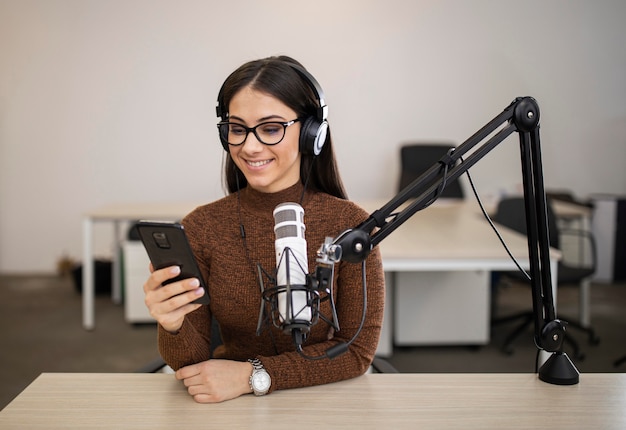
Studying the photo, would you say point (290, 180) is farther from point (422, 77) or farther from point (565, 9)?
point (565, 9)

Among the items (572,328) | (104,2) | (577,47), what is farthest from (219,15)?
(572,328)

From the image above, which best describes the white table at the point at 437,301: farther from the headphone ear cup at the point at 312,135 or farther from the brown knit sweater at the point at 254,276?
the headphone ear cup at the point at 312,135

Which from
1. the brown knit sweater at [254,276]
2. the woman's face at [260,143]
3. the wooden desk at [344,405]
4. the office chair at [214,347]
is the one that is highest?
the woman's face at [260,143]

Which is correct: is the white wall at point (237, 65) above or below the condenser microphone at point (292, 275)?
above

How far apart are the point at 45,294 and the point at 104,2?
251 centimetres

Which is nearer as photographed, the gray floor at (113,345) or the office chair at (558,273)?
the gray floor at (113,345)

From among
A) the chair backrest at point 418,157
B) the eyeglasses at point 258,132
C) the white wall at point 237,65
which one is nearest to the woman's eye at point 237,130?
the eyeglasses at point 258,132

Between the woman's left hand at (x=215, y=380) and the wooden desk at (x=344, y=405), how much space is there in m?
0.01

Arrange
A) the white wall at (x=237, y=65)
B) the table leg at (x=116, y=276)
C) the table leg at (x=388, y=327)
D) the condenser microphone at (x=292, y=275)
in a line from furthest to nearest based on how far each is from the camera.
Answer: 1. the white wall at (x=237, y=65)
2. the table leg at (x=116, y=276)
3. the table leg at (x=388, y=327)
4. the condenser microphone at (x=292, y=275)

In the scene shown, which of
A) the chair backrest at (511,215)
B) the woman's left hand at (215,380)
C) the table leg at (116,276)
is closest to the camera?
the woman's left hand at (215,380)

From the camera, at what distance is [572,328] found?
416cm

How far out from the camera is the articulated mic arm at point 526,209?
0.98 m

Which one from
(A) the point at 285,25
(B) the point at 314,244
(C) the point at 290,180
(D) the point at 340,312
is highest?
(A) the point at 285,25

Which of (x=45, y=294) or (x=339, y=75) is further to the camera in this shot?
(x=339, y=75)
